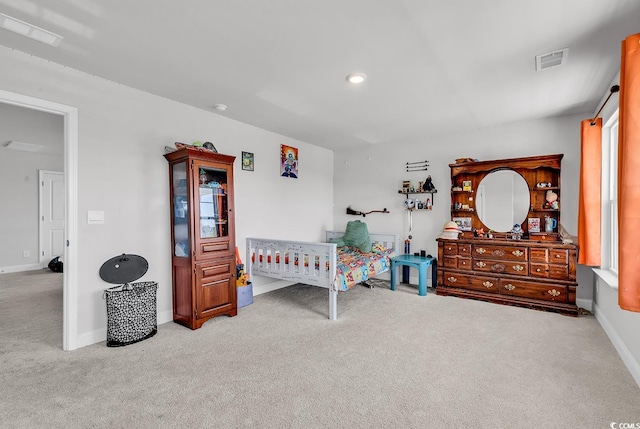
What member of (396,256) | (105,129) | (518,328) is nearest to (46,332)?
(105,129)

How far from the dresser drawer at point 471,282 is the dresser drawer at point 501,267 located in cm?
11

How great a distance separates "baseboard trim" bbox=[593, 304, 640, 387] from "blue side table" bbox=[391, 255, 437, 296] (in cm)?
176

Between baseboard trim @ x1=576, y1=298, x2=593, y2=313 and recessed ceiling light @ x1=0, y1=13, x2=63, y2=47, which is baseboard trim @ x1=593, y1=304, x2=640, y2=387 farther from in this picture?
recessed ceiling light @ x1=0, y1=13, x2=63, y2=47

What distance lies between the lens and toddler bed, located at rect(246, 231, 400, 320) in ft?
11.0

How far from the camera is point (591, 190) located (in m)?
3.06

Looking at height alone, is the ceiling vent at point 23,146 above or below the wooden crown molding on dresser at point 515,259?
above

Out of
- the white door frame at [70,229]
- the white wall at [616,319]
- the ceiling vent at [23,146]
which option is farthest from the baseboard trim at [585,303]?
the ceiling vent at [23,146]

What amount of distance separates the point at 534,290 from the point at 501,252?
1.74ft

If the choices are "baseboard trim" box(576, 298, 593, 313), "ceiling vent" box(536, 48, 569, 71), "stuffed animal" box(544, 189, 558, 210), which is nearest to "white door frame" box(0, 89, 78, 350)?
"ceiling vent" box(536, 48, 569, 71)

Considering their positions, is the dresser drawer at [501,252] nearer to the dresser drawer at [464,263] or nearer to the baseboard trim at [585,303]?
the dresser drawer at [464,263]

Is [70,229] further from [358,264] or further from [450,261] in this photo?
[450,261]

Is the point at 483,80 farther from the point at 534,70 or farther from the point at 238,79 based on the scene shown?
the point at 238,79

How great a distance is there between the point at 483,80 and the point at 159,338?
Result: 3.73 metres

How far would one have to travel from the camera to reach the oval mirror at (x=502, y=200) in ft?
13.3
